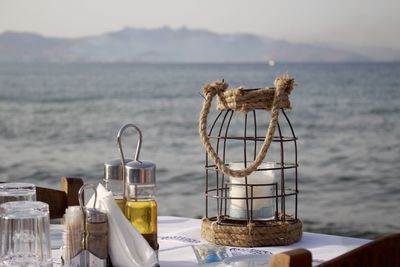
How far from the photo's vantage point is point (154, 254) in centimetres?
179

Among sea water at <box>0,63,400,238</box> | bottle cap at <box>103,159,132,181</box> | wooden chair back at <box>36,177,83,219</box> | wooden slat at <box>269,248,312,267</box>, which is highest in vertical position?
bottle cap at <box>103,159,132,181</box>

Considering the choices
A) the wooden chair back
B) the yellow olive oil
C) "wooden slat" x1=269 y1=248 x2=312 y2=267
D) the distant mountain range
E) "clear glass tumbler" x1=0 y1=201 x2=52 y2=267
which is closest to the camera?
"wooden slat" x1=269 y1=248 x2=312 y2=267

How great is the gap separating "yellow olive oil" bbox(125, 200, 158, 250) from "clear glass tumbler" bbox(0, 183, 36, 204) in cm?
24

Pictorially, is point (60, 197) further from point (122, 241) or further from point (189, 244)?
point (122, 241)

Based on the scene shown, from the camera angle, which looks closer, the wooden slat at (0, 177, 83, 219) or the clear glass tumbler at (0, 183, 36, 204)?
the clear glass tumbler at (0, 183, 36, 204)

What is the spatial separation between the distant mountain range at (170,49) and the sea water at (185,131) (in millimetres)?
583

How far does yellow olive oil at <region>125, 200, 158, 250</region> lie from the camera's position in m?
1.83

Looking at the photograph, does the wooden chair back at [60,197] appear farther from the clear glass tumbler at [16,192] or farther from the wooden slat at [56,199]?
the clear glass tumbler at [16,192]

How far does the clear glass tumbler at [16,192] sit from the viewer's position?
1925 mm

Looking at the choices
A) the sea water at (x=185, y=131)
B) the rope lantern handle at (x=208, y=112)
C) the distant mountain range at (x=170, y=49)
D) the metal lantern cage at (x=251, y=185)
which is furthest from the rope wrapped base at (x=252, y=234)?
the distant mountain range at (x=170, y=49)

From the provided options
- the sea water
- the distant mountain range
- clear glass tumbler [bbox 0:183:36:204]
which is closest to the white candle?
clear glass tumbler [bbox 0:183:36:204]

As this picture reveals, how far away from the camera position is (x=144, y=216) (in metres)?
1.85

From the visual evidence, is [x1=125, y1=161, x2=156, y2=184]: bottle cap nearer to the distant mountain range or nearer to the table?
the table

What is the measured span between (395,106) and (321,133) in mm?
5879
